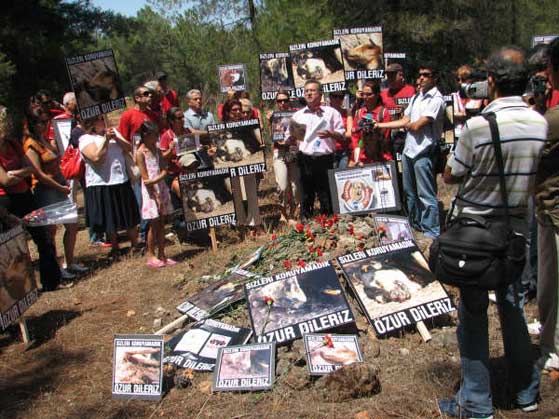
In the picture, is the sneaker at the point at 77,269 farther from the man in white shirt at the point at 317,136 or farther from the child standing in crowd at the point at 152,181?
the man in white shirt at the point at 317,136

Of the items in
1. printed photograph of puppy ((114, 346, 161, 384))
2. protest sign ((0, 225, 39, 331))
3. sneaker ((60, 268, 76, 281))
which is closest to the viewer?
printed photograph of puppy ((114, 346, 161, 384))

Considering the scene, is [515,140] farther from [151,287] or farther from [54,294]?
[54,294]

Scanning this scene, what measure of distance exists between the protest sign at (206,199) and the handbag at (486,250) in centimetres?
465

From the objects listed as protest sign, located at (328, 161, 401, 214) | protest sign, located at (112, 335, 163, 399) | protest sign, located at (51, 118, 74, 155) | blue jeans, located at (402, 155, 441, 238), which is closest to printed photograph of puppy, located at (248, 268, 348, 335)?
protest sign, located at (112, 335, 163, 399)

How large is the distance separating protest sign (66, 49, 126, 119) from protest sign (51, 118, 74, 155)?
1.02 meters

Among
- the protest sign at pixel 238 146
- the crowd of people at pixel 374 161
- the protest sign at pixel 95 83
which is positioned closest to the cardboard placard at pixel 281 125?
the crowd of people at pixel 374 161

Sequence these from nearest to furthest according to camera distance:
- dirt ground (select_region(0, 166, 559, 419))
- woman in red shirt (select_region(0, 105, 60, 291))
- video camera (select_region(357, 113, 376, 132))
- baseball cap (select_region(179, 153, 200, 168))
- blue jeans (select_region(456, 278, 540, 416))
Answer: blue jeans (select_region(456, 278, 540, 416))
dirt ground (select_region(0, 166, 559, 419))
woman in red shirt (select_region(0, 105, 60, 291))
video camera (select_region(357, 113, 376, 132))
baseball cap (select_region(179, 153, 200, 168))

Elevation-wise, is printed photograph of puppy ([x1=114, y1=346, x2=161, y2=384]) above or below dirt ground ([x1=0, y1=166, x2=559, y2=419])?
above

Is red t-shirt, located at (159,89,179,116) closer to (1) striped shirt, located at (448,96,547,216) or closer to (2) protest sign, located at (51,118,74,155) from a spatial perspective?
(2) protest sign, located at (51,118,74,155)

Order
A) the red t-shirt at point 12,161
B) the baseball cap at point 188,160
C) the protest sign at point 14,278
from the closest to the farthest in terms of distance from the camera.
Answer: the protest sign at point 14,278
the red t-shirt at point 12,161
the baseball cap at point 188,160

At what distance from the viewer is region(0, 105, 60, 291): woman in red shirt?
5350mm

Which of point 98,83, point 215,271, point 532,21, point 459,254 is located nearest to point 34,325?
point 215,271

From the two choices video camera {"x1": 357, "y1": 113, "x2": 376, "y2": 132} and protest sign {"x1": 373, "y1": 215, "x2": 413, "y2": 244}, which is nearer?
protest sign {"x1": 373, "y1": 215, "x2": 413, "y2": 244}

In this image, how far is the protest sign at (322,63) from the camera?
24.5 ft
